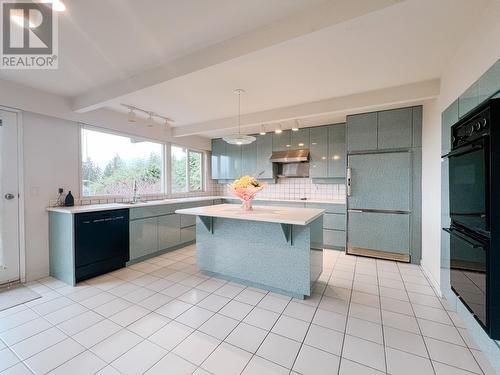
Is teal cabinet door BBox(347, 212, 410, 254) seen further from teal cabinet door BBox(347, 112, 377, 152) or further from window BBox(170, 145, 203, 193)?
window BBox(170, 145, 203, 193)

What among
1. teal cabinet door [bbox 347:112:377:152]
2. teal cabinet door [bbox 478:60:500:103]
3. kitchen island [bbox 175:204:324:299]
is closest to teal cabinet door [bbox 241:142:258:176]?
teal cabinet door [bbox 347:112:377:152]

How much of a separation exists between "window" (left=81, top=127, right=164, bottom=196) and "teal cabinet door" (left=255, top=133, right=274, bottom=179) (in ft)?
6.89

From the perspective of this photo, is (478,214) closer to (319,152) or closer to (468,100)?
(468,100)

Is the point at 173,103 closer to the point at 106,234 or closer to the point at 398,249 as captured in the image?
the point at 106,234

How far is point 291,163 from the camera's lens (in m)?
4.89

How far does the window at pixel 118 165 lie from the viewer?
11.3 ft

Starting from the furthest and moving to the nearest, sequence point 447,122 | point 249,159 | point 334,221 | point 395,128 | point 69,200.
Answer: point 249,159
point 334,221
point 395,128
point 69,200
point 447,122

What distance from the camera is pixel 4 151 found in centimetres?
262

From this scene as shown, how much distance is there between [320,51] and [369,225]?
112 inches

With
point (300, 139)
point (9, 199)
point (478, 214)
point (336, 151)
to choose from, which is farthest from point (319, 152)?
point (9, 199)

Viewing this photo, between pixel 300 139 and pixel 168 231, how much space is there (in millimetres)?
3157

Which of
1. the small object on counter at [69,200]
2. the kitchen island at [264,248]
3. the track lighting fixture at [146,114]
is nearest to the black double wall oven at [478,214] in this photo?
the kitchen island at [264,248]

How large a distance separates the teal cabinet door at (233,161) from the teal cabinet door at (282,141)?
3.11 feet

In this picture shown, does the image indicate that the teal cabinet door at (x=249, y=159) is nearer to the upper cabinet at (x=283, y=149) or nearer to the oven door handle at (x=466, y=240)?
the upper cabinet at (x=283, y=149)
